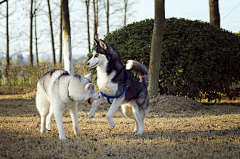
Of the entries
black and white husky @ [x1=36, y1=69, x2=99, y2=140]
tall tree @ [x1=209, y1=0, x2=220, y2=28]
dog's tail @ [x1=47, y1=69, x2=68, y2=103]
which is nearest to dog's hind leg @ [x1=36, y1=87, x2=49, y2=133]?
black and white husky @ [x1=36, y1=69, x2=99, y2=140]

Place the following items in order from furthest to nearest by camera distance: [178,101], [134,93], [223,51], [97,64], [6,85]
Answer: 1. [6,85]
2. [223,51]
3. [178,101]
4. [134,93]
5. [97,64]

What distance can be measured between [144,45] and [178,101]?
2472 mm

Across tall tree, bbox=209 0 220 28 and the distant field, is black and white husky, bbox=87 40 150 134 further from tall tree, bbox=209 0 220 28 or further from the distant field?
tall tree, bbox=209 0 220 28

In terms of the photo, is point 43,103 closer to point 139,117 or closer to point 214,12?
point 139,117

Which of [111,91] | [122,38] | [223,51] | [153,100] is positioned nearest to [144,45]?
[122,38]

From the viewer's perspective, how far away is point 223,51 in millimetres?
9102

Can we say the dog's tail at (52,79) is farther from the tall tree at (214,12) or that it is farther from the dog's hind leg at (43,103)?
the tall tree at (214,12)

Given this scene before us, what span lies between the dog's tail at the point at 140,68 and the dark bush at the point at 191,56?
360cm

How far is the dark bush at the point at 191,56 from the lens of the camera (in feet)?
29.2

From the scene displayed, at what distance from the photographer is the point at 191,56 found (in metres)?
8.80

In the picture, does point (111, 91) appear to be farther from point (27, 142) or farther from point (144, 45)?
point (144, 45)

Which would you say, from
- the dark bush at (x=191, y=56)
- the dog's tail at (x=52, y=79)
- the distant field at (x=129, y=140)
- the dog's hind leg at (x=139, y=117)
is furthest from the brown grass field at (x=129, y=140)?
the dark bush at (x=191, y=56)

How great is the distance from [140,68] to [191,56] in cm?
410

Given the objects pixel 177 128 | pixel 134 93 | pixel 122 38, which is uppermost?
pixel 122 38
